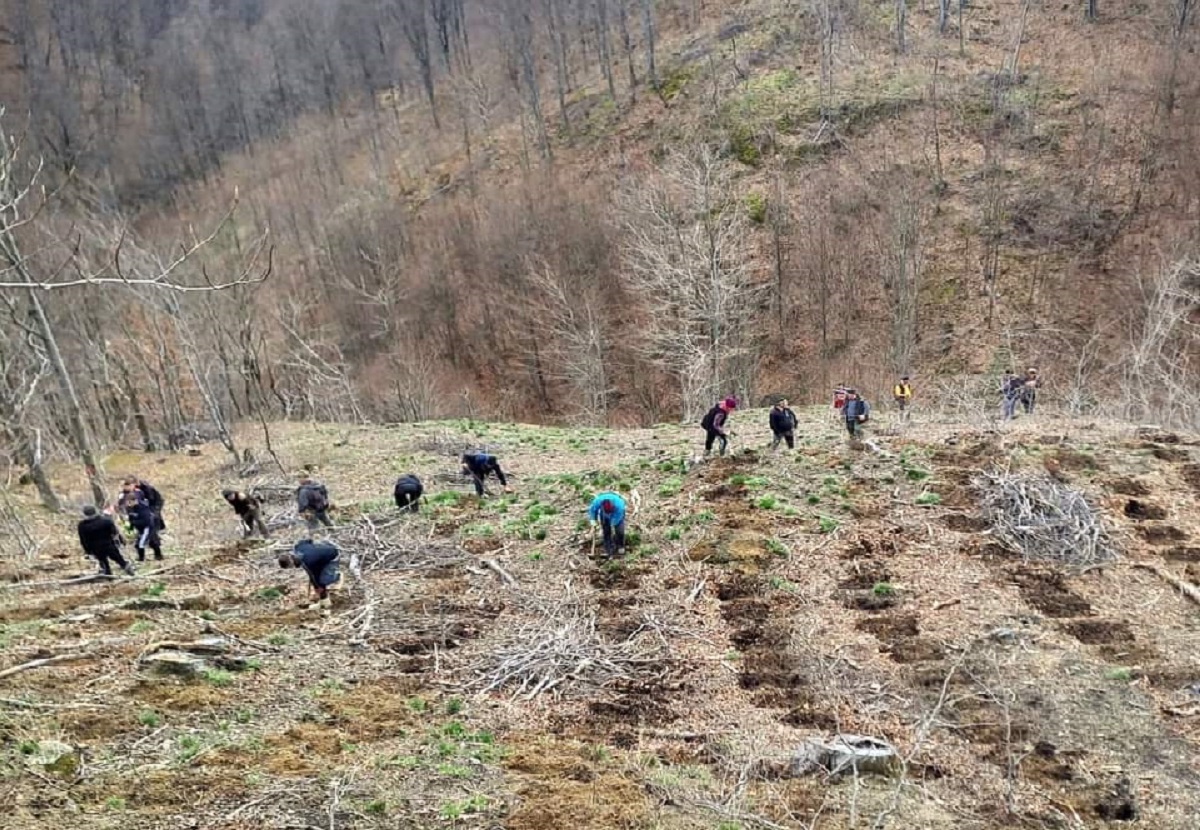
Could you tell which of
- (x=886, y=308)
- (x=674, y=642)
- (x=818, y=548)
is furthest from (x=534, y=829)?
(x=886, y=308)

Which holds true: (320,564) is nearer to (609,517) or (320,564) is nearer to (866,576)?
(609,517)

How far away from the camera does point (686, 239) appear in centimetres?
2795

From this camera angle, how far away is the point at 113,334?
34719 millimetres

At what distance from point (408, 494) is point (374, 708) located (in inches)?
295

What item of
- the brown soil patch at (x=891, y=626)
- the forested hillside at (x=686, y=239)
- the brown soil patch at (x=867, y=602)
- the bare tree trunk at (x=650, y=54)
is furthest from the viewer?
the bare tree trunk at (x=650, y=54)

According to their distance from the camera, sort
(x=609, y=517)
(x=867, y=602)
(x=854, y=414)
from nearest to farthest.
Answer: (x=867, y=602) < (x=609, y=517) < (x=854, y=414)

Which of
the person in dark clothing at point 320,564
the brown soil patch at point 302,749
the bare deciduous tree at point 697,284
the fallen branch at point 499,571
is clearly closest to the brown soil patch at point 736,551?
the fallen branch at point 499,571

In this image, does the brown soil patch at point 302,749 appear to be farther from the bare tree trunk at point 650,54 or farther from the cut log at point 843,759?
the bare tree trunk at point 650,54

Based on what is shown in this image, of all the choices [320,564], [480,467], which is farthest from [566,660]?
[480,467]

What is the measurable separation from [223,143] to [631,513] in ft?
263

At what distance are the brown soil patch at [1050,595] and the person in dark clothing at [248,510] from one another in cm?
1283

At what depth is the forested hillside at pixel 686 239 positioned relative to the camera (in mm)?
28500

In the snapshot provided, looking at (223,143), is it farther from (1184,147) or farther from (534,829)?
(534,829)

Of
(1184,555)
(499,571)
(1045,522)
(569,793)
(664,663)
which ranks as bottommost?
(1184,555)
